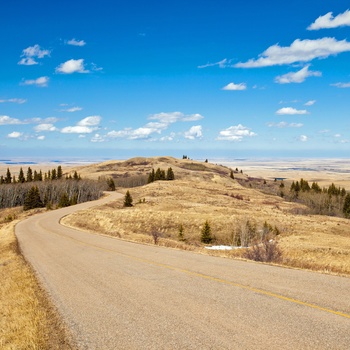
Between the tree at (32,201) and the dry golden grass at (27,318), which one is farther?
the tree at (32,201)

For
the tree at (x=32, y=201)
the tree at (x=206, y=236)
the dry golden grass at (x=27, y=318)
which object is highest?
the dry golden grass at (x=27, y=318)

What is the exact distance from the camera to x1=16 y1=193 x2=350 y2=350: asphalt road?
805 cm

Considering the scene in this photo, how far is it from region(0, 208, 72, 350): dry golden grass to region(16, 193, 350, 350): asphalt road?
44cm

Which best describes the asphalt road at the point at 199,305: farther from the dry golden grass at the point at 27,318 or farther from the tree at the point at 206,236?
the tree at the point at 206,236

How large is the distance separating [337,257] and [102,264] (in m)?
24.7

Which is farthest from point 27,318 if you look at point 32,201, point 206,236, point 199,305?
point 32,201

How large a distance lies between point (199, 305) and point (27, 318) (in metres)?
5.36

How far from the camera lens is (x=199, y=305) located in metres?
10.5

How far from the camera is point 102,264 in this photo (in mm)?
18344

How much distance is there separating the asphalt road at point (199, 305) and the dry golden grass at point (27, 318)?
1.45 feet

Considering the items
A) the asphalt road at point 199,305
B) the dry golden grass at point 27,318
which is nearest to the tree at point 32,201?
the dry golden grass at point 27,318

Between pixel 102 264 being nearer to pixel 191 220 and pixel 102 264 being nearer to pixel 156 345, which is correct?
pixel 156 345

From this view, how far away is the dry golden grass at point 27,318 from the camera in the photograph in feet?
29.2

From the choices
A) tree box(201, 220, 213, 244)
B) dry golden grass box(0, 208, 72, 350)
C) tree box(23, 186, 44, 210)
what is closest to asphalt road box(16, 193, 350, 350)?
dry golden grass box(0, 208, 72, 350)
